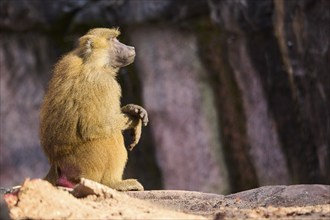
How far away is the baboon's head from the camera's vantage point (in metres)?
6.88

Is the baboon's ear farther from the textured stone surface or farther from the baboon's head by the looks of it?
the textured stone surface

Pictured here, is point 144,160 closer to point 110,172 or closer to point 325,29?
point 325,29

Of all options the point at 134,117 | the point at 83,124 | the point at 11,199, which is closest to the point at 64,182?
the point at 83,124

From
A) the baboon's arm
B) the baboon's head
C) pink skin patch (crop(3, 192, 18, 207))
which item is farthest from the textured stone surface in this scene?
pink skin patch (crop(3, 192, 18, 207))

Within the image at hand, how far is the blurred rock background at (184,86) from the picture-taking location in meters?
9.94

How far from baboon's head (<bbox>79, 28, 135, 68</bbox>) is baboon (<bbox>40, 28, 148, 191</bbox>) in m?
0.03

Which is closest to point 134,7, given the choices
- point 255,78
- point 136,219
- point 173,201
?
point 255,78

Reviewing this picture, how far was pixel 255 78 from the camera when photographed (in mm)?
10062

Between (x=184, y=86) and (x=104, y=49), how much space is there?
338 centimetres

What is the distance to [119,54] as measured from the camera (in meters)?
7.08

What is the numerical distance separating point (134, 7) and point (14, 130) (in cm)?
212

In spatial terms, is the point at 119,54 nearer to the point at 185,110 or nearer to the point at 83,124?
the point at 83,124

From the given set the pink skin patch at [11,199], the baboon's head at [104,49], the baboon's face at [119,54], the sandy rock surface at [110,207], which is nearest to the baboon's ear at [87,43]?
the baboon's head at [104,49]

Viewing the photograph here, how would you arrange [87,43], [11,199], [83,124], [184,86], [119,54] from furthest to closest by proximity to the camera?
1. [184,86]
2. [119,54]
3. [87,43]
4. [83,124]
5. [11,199]
